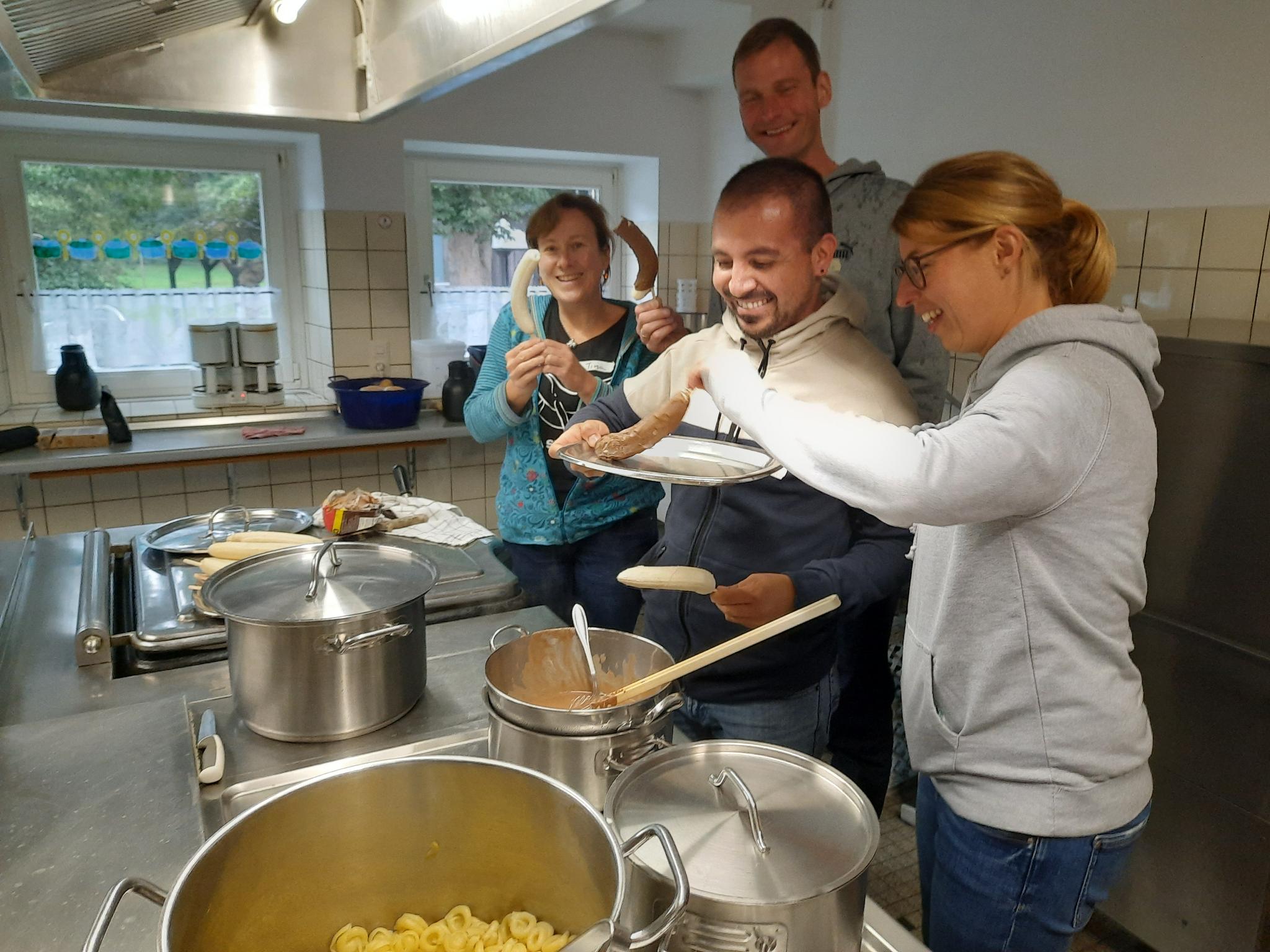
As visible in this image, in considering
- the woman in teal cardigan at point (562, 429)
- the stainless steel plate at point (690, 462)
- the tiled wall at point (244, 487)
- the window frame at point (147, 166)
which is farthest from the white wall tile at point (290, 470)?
the stainless steel plate at point (690, 462)

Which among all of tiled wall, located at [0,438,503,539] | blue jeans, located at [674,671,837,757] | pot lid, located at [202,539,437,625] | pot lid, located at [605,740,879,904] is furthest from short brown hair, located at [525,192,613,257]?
tiled wall, located at [0,438,503,539]

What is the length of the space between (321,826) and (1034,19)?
2.49 metres

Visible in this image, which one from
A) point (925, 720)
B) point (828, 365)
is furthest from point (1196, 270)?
point (925, 720)

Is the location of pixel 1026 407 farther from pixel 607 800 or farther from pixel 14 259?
pixel 14 259

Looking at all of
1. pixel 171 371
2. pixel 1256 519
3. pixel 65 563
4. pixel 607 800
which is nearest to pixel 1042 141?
pixel 1256 519

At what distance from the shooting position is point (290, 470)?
3033 mm

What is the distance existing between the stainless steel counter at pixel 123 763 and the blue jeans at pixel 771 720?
0.88 ft

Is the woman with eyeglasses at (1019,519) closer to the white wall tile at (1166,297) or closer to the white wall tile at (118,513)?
the white wall tile at (1166,297)

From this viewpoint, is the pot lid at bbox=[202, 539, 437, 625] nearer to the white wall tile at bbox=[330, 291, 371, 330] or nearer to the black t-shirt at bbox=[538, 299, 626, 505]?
the black t-shirt at bbox=[538, 299, 626, 505]

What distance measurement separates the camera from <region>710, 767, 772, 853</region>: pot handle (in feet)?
2.14

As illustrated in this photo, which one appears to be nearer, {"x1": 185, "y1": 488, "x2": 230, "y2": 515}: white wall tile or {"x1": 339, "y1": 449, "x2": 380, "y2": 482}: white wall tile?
{"x1": 185, "y1": 488, "x2": 230, "y2": 515}: white wall tile

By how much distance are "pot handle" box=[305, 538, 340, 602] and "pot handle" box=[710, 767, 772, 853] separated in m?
0.52

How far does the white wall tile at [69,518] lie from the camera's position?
8.99ft

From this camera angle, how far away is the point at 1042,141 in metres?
2.27
